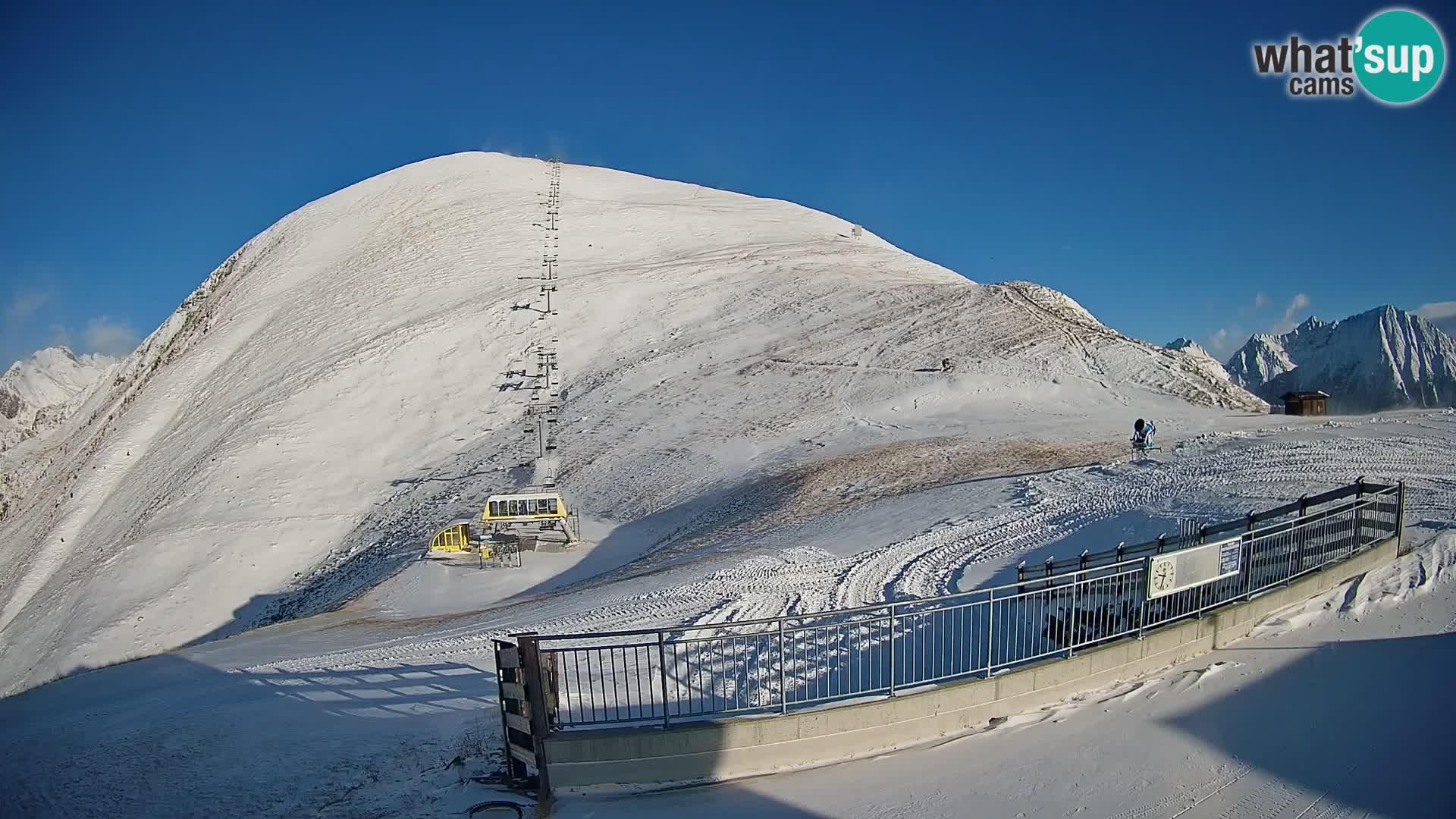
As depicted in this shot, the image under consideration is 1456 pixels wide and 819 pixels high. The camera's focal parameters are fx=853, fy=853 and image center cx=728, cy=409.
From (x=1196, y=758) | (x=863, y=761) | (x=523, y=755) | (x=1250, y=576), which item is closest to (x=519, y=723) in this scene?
(x=523, y=755)

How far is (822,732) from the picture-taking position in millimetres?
7949

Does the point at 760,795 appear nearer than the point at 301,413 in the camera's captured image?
Yes

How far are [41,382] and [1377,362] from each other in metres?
199

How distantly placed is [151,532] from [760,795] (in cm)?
3455

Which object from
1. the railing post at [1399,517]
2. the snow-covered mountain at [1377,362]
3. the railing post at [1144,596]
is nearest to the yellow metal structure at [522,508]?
the railing post at [1144,596]

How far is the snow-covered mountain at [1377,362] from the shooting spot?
11512 centimetres

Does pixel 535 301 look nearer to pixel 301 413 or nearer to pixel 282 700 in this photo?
pixel 301 413

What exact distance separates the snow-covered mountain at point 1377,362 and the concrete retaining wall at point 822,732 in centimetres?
11500

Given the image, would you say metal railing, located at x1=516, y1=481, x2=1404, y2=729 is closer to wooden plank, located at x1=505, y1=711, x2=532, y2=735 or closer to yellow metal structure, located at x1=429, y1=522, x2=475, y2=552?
wooden plank, located at x1=505, y1=711, x2=532, y2=735

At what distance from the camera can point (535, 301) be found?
166 ft

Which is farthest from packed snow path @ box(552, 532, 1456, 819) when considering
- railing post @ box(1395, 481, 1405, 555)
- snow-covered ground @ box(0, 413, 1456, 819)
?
railing post @ box(1395, 481, 1405, 555)

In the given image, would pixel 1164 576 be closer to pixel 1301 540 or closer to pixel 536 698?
pixel 1301 540

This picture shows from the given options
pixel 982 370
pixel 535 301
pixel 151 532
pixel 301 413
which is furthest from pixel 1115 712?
pixel 535 301

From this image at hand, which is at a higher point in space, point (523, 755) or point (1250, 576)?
point (1250, 576)
